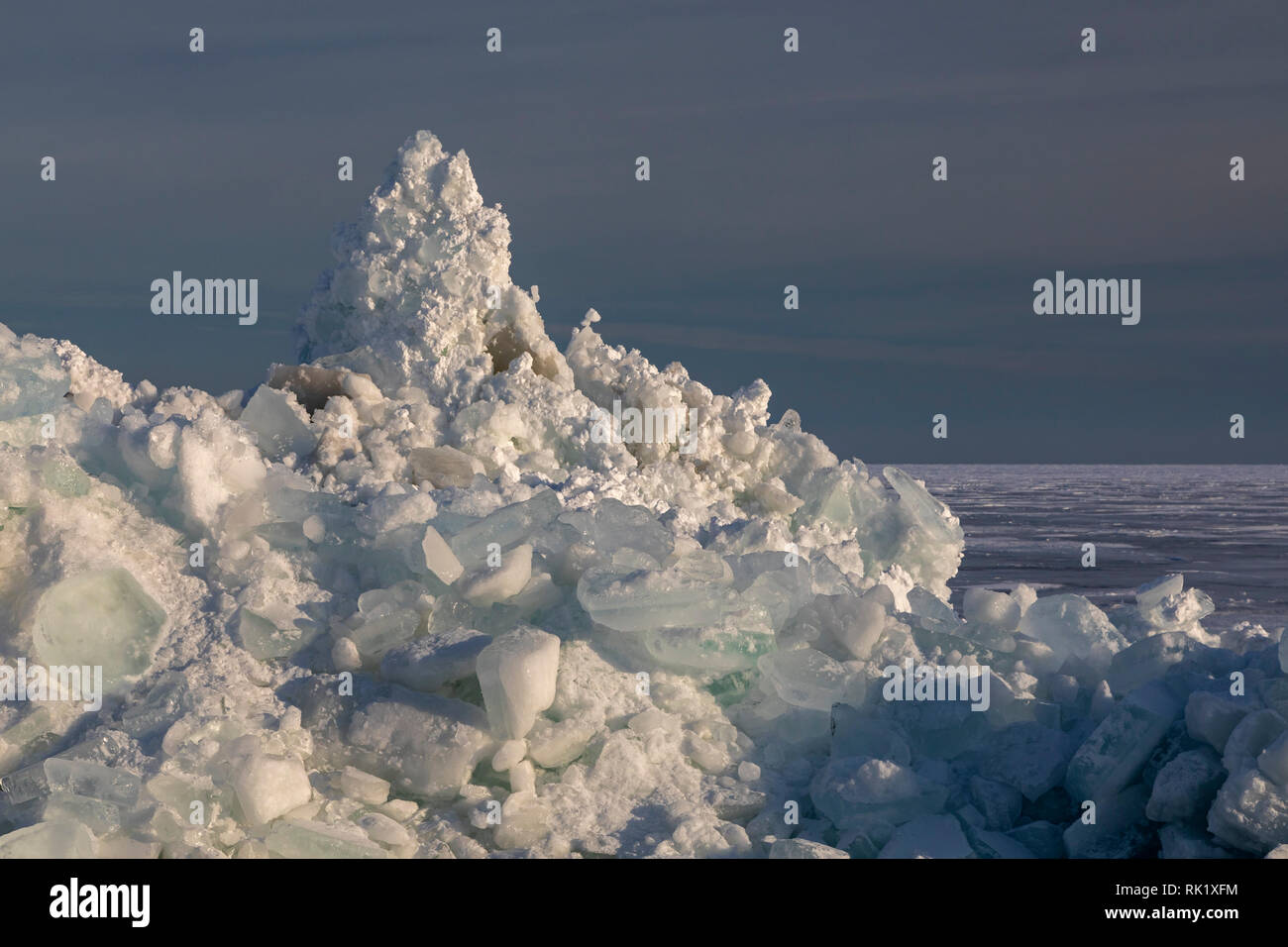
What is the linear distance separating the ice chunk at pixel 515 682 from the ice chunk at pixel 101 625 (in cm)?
134

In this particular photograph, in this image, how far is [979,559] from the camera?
16594 mm

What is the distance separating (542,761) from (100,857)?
145cm

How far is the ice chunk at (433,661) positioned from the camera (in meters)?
Result: 4.35

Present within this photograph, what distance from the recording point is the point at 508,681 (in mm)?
4047

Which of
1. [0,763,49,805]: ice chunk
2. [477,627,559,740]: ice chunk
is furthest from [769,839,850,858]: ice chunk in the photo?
[0,763,49,805]: ice chunk

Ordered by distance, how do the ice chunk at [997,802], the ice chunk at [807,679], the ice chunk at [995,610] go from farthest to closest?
the ice chunk at [995,610], the ice chunk at [807,679], the ice chunk at [997,802]

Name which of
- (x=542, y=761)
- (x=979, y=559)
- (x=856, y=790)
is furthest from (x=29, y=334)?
(x=979, y=559)

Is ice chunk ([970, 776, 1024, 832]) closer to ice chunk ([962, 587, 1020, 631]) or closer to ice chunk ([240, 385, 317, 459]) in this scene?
ice chunk ([962, 587, 1020, 631])

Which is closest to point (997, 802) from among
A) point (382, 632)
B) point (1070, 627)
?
point (1070, 627)

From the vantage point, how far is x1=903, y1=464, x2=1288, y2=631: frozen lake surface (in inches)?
538

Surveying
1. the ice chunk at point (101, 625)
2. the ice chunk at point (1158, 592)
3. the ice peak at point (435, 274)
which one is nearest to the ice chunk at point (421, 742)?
the ice chunk at point (101, 625)

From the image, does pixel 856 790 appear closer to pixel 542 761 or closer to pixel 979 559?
pixel 542 761

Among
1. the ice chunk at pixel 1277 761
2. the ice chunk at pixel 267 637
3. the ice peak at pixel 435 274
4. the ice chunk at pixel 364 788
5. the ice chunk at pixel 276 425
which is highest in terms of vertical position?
the ice peak at pixel 435 274

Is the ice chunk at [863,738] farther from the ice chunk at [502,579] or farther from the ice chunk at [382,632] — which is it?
the ice chunk at [382,632]
